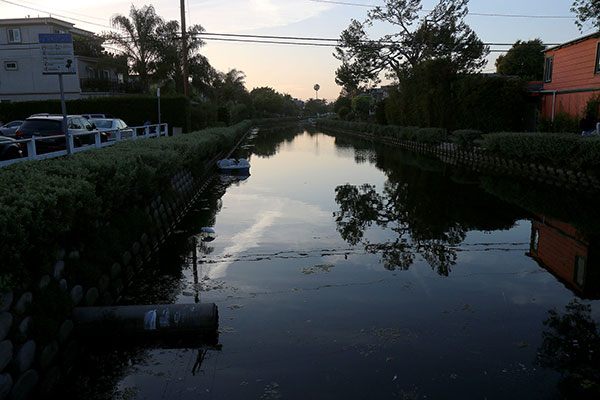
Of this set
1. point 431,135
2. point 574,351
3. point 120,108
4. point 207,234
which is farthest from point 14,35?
point 574,351

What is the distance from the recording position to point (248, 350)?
630 centimetres

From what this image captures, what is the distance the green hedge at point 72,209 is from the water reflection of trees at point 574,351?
6109 millimetres

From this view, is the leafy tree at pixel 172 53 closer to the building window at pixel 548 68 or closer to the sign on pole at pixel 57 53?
the building window at pixel 548 68

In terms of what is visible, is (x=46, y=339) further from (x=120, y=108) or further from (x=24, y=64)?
(x=24, y=64)

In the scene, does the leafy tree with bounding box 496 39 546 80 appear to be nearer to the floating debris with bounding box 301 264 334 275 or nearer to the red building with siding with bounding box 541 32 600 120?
the red building with siding with bounding box 541 32 600 120

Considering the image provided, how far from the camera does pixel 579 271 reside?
942 cm

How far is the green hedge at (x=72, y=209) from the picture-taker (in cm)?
502

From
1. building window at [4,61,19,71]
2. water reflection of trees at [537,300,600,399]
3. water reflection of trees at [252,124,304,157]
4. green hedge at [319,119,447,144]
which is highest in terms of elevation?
building window at [4,61,19,71]

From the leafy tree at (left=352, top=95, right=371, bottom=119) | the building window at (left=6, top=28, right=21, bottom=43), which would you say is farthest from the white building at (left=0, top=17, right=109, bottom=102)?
the leafy tree at (left=352, top=95, right=371, bottom=119)

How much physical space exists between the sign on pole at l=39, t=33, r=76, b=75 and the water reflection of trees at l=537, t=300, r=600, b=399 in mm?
9408

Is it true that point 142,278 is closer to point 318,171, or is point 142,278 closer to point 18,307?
point 18,307

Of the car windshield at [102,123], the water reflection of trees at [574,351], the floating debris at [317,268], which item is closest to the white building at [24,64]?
the car windshield at [102,123]

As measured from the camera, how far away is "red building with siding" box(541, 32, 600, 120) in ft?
84.4

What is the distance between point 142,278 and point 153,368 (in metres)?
3.52
